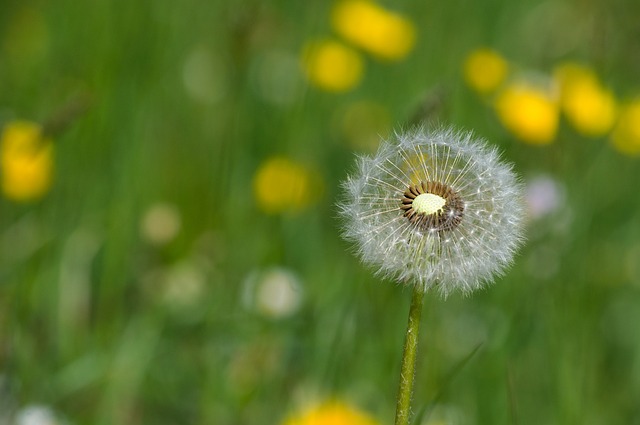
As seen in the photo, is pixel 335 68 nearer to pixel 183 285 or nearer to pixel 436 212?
pixel 183 285

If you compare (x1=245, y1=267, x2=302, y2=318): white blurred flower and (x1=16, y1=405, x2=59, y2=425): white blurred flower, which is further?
(x1=245, y1=267, x2=302, y2=318): white blurred flower

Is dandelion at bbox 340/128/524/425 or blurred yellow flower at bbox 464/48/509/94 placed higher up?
dandelion at bbox 340/128/524/425

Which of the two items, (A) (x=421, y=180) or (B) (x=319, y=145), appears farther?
(B) (x=319, y=145)

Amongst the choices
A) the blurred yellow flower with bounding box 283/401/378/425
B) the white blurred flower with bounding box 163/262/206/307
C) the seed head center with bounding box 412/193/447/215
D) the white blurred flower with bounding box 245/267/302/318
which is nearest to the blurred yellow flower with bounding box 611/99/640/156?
the white blurred flower with bounding box 245/267/302/318

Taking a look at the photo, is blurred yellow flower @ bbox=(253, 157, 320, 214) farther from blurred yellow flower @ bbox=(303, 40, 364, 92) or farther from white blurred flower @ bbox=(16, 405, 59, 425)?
white blurred flower @ bbox=(16, 405, 59, 425)

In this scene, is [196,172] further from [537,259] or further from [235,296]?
[537,259]

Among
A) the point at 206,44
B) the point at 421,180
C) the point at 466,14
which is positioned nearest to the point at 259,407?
the point at 421,180
